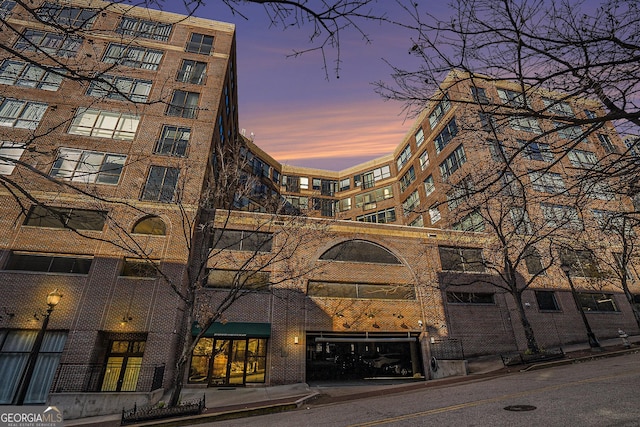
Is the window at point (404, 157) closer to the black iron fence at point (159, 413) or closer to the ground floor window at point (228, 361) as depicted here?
the ground floor window at point (228, 361)

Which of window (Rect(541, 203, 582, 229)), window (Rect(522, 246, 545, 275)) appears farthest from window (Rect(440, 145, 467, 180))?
window (Rect(522, 246, 545, 275))

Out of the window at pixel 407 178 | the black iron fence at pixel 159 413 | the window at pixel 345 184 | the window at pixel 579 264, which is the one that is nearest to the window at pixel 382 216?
the window at pixel 407 178

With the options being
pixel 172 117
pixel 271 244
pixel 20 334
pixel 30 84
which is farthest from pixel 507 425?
pixel 30 84

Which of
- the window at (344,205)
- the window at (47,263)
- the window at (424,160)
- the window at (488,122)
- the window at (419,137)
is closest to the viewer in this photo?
the window at (488,122)

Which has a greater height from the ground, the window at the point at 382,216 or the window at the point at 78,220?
the window at the point at 382,216

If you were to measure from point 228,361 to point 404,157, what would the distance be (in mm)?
34299

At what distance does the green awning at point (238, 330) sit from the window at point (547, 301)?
21687 millimetres

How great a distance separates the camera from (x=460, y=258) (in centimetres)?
2484

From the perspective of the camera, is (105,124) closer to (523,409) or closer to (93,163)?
(93,163)

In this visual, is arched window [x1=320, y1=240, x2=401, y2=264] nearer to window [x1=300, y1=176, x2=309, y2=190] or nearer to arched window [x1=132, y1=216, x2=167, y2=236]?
arched window [x1=132, y1=216, x2=167, y2=236]

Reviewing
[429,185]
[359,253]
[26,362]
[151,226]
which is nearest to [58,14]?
[151,226]

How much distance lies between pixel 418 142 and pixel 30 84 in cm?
3820

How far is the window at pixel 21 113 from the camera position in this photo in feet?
69.6

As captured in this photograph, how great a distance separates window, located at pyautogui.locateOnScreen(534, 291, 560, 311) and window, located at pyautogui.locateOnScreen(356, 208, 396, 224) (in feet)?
62.8
